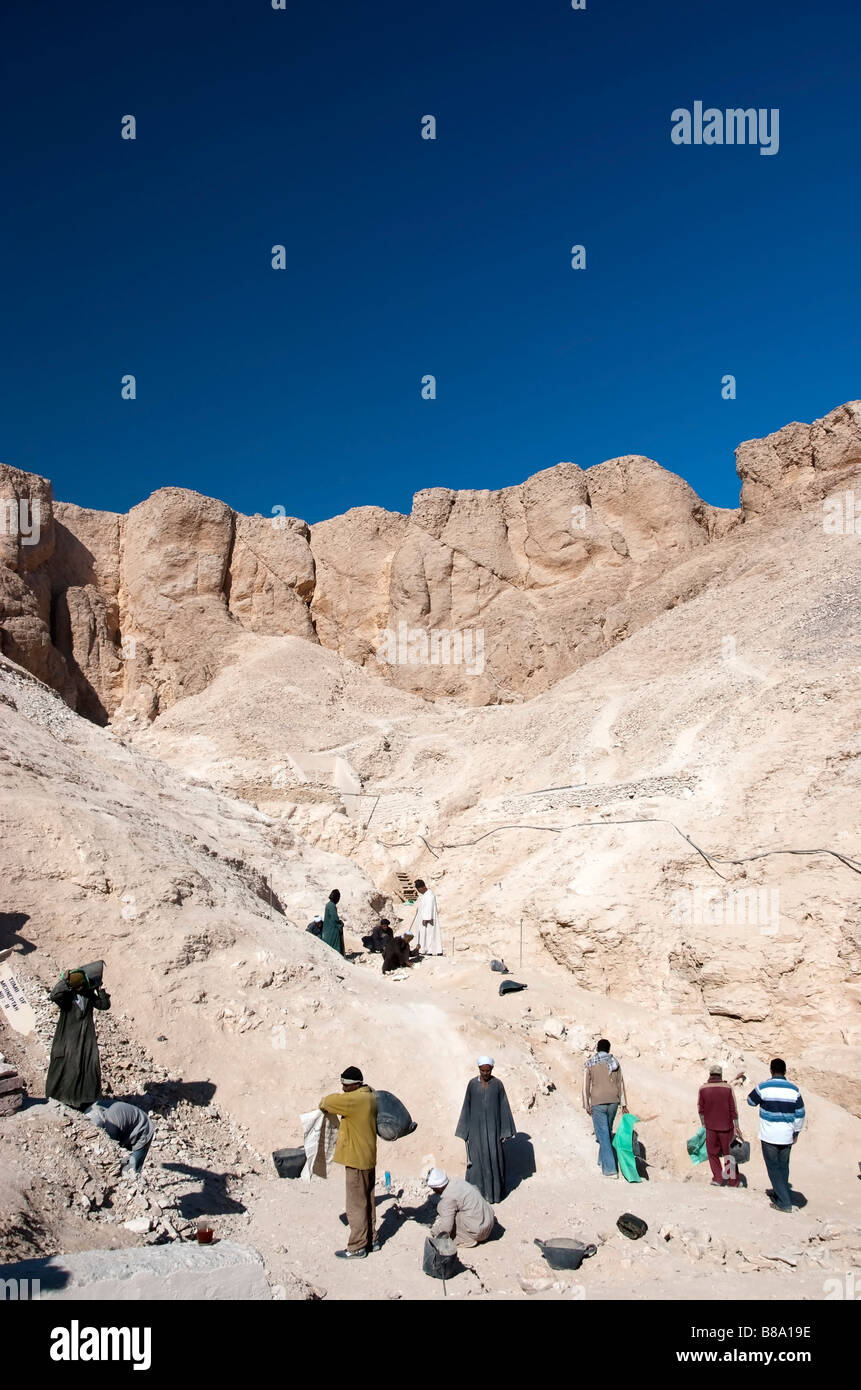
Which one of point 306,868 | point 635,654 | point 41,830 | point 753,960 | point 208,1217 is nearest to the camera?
point 208,1217

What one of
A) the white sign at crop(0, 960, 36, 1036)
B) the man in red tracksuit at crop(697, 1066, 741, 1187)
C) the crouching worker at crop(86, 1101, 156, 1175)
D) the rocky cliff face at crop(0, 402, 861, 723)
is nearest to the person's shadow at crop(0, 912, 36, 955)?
the white sign at crop(0, 960, 36, 1036)

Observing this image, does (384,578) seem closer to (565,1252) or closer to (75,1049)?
(75,1049)

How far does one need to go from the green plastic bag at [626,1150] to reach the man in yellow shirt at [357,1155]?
10.0 ft

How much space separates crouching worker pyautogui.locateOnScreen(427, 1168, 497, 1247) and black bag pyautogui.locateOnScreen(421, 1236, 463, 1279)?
0.34m

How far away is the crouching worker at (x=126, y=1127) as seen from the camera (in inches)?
257

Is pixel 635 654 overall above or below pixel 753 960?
above

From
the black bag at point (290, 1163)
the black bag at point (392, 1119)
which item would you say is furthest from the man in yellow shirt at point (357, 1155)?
the black bag at point (290, 1163)

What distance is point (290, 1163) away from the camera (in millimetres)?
7812

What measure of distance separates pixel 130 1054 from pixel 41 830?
3.23 m

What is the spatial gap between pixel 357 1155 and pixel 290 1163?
1.68 m

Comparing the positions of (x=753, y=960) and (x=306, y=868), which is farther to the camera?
(x=306, y=868)

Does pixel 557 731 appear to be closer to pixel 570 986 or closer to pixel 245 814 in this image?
pixel 245 814
